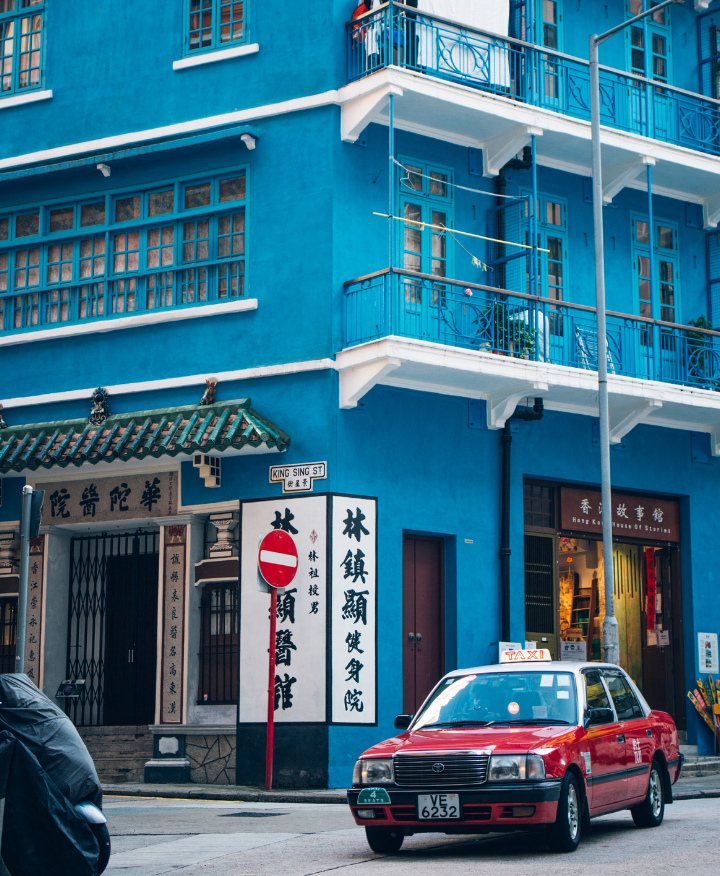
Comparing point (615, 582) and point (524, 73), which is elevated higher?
point (524, 73)

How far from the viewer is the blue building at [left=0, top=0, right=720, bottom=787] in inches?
744

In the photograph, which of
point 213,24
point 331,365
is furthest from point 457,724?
point 213,24

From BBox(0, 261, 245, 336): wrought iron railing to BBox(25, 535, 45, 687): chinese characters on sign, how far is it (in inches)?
135

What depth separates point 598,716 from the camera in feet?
38.7

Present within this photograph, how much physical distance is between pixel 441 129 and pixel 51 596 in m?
9.07

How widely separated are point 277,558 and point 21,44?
10.3 meters

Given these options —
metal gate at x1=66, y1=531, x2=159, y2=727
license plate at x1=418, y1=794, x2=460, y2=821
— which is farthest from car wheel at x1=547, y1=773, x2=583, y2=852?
metal gate at x1=66, y1=531, x2=159, y2=727

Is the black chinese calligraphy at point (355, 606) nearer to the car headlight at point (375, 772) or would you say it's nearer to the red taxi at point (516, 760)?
the red taxi at point (516, 760)

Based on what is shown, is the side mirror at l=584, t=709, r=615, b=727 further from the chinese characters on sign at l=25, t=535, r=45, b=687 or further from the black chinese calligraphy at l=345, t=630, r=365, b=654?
the chinese characters on sign at l=25, t=535, r=45, b=687

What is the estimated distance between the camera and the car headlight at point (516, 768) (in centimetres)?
1046

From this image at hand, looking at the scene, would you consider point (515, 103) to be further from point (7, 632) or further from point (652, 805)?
point (7, 632)

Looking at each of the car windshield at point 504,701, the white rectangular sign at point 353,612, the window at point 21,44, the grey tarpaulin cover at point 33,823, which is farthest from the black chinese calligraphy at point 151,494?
the grey tarpaulin cover at point 33,823

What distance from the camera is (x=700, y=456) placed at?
76.4 feet

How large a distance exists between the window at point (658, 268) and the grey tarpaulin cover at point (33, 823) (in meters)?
17.3
